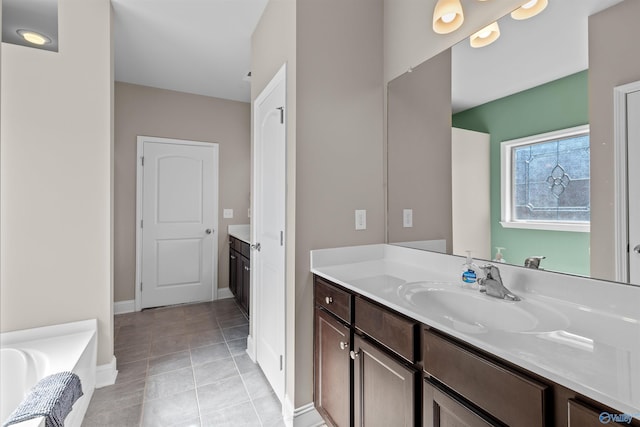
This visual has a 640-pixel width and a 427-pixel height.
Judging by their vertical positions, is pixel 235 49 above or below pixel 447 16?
above

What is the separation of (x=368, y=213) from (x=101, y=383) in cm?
219

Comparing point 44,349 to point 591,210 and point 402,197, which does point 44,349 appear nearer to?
point 402,197

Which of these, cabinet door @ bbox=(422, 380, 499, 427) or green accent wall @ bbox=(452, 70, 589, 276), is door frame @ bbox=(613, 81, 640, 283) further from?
cabinet door @ bbox=(422, 380, 499, 427)

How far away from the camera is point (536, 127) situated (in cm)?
117

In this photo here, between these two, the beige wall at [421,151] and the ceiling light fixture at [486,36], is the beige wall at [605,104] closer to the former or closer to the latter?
the ceiling light fixture at [486,36]

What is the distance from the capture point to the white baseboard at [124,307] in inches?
134

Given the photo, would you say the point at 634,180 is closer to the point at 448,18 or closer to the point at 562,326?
the point at 562,326

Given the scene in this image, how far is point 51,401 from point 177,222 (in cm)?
273

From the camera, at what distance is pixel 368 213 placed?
1.83m

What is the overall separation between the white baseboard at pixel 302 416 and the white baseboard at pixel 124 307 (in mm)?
2675

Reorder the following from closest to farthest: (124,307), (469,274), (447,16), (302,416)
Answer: (469,274), (447,16), (302,416), (124,307)

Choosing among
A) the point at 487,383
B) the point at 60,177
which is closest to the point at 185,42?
the point at 60,177

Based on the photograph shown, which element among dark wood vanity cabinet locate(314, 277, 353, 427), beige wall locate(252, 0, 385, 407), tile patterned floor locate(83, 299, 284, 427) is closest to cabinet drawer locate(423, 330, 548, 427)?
dark wood vanity cabinet locate(314, 277, 353, 427)

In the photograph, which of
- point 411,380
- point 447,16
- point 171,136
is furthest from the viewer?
point 171,136
